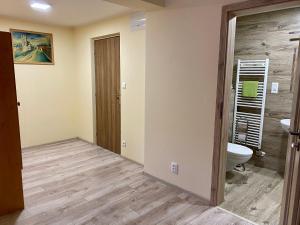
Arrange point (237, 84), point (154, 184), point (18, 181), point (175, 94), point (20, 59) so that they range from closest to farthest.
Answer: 1. point (18, 181)
2. point (175, 94)
3. point (154, 184)
4. point (237, 84)
5. point (20, 59)

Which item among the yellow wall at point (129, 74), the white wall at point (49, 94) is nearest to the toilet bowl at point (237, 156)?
the yellow wall at point (129, 74)

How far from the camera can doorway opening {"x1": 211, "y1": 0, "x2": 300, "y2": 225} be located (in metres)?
2.23

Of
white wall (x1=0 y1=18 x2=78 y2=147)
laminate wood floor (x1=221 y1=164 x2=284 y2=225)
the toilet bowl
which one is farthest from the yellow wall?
laminate wood floor (x1=221 y1=164 x2=284 y2=225)

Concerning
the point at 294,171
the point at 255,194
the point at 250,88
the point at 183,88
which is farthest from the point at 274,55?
the point at 294,171

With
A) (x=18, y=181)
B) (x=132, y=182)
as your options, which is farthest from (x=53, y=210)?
(x=132, y=182)

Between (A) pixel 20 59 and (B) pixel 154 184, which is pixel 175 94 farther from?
(A) pixel 20 59

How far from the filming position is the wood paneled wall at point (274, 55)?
298 centimetres

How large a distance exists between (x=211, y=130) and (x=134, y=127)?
148 centimetres

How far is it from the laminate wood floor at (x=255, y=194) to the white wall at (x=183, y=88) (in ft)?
1.21

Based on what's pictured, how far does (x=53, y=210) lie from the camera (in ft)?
7.53

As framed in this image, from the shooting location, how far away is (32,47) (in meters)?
4.04

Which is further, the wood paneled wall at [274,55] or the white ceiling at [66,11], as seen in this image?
the wood paneled wall at [274,55]

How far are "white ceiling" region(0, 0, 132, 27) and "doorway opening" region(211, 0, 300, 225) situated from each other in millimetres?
1680

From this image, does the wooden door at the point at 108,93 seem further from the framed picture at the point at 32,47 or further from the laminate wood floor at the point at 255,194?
the laminate wood floor at the point at 255,194
